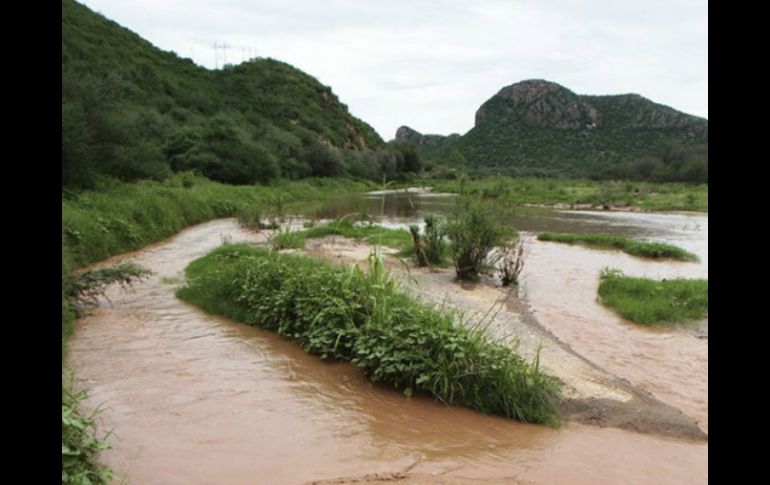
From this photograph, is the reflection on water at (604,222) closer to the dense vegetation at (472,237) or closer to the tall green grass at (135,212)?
the tall green grass at (135,212)

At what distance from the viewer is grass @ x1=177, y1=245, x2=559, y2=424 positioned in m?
5.95

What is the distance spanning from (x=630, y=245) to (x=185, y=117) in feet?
136

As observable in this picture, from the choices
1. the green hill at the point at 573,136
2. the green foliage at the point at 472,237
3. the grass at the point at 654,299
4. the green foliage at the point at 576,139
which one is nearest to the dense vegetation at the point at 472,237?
the green foliage at the point at 472,237

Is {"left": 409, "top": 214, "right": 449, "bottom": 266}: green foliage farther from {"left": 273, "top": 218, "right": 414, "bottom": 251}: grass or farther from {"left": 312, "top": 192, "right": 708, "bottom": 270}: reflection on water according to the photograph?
{"left": 312, "top": 192, "right": 708, "bottom": 270}: reflection on water

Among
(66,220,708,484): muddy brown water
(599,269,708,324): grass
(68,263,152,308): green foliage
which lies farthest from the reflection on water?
(66,220,708,484): muddy brown water

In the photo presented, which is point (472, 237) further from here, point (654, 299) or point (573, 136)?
point (573, 136)

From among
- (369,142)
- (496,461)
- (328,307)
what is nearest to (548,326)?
(328,307)

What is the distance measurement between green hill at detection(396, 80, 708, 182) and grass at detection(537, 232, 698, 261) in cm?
4691

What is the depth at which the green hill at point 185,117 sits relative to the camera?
20.4 m

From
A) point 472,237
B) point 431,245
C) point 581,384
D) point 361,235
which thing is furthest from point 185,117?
point 581,384

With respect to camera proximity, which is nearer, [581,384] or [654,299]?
[581,384]

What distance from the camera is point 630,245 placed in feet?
64.0
